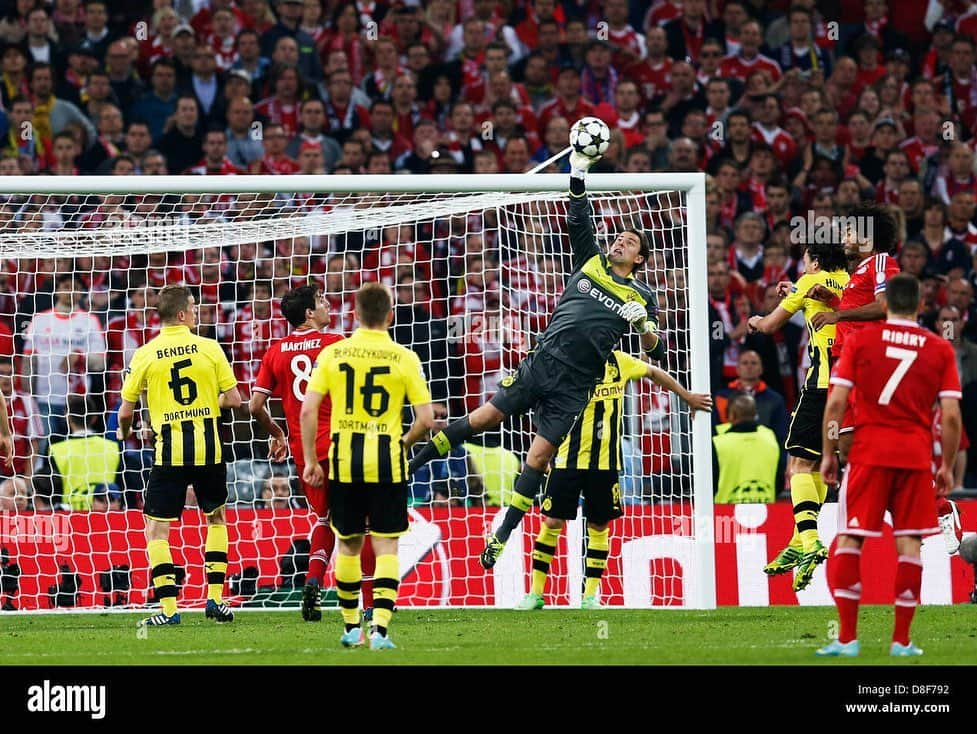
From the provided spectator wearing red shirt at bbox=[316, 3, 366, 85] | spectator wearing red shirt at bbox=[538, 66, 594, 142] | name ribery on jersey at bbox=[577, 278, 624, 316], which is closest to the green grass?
name ribery on jersey at bbox=[577, 278, 624, 316]

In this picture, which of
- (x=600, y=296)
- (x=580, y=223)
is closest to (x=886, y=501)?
(x=600, y=296)

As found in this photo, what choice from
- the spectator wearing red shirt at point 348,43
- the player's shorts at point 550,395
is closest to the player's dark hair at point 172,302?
the player's shorts at point 550,395

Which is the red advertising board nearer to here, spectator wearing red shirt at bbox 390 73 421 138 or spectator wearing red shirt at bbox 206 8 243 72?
spectator wearing red shirt at bbox 390 73 421 138

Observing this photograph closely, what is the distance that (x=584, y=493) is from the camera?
1110 centimetres

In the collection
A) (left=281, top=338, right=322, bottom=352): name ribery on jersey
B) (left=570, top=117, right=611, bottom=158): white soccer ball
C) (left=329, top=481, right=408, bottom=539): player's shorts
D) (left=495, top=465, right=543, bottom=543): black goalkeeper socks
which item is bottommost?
(left=329, top=481, right=408, bottom=539): player's shorts

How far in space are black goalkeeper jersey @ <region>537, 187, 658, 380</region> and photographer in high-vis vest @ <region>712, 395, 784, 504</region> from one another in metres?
2.97

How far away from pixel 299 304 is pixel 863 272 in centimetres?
367

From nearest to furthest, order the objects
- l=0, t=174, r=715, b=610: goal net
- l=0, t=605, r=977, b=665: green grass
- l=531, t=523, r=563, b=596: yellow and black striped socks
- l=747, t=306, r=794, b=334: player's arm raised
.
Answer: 1. l=0, t=605, r=977, b=665: green grass
2. l=747, t=306, r=794, b=334: player's arm raised
3. l=531, t=523, r=563, b=596: yellow and black striped socks
4. l=0, t=174, r=715, b=610: goal net

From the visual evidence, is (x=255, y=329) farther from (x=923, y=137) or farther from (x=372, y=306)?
(x=923, y=137)

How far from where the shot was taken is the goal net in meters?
11.3

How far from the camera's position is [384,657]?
7.92m

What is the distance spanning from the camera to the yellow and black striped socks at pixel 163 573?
10.2 meters
